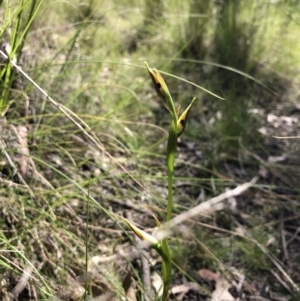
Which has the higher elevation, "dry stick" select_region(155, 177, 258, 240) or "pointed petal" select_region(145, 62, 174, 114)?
"pointed petal" select_region(145, 62, 174, 114)

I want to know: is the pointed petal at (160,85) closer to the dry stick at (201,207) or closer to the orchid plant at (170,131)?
the orchid plant at (170,131)

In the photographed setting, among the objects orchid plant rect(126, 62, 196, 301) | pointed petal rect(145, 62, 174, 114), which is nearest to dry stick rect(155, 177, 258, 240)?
orchid plant rect(126, 62, 196, 301)

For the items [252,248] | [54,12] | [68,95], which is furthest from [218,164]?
[54,12]

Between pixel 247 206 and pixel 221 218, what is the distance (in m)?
0.20

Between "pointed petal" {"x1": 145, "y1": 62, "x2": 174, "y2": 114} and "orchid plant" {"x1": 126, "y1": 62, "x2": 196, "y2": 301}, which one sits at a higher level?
"pointed petal" {"x1": 145, "y1": 62, "x2": 174, "y2": 114}

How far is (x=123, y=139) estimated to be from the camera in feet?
6.82

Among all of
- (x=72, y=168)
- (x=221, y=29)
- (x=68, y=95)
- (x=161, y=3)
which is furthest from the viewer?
(x=161, y=3)

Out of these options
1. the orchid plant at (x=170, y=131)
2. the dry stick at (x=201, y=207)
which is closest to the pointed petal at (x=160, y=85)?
the orchid plant at (x=170, y=131)

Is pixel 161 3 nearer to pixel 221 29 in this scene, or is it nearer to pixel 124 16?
pixel 124 16

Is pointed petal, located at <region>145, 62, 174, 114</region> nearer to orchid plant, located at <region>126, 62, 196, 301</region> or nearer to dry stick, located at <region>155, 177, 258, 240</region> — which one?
orchid plant, located at <region>126, 62, 196, 301</region>

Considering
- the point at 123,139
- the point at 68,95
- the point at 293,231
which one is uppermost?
the point at 68,95

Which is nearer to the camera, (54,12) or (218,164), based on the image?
(218,164)

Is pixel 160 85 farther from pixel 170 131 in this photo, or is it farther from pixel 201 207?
pixel 201 207

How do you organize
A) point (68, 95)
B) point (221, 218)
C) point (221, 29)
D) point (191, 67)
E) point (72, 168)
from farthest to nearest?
point (221, 29) → point (191, 67) → point (68, 95) → point (221, 218) → point (72, 168)
